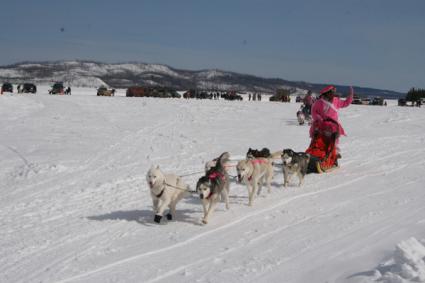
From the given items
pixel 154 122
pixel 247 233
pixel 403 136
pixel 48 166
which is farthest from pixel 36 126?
pixel 247 233

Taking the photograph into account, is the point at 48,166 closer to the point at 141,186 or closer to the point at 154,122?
the point at 141,186

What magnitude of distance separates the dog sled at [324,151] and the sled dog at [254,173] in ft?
6.21

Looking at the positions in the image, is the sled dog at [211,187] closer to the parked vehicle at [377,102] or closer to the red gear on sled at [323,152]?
the red gear on sled at [323,152]

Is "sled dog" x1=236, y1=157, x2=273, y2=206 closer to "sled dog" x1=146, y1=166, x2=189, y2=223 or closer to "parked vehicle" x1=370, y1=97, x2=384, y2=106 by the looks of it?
"sled dog" x1=146, y1=166, x2=189, y2=223

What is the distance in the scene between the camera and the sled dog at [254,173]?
7356 millimetres

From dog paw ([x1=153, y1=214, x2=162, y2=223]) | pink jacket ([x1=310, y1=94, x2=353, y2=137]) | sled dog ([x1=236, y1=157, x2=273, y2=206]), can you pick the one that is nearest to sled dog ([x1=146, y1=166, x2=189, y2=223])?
dog paw ([x1=153, y1=214, x2=162, y2=223])

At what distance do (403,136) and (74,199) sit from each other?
457 inches

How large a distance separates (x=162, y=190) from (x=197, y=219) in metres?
0.69

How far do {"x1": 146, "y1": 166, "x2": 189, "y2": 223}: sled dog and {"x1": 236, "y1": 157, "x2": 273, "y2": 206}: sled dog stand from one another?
0.94 metres

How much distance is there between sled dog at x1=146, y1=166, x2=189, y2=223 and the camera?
6508mm

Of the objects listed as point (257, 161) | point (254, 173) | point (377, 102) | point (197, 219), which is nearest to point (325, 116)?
point (257, 161)

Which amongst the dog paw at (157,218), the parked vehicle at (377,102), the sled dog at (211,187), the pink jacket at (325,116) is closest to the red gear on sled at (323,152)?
the pink jacket at (325,116)

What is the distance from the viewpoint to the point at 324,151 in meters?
10.3

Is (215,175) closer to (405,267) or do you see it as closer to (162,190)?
(162,190)
